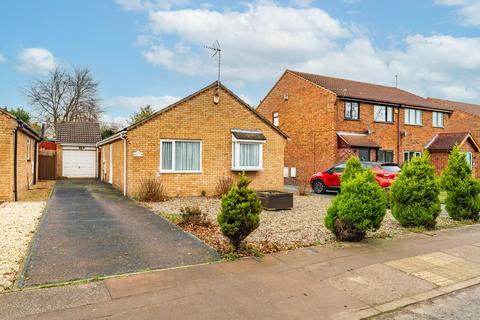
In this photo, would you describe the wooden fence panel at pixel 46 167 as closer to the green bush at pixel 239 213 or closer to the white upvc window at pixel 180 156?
the white upvc window at pixel 180 156

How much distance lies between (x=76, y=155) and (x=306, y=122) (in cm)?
1646

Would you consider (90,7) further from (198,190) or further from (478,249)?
(478,249)

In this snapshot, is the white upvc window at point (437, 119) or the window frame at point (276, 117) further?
the white upvc window at point (437, 119)

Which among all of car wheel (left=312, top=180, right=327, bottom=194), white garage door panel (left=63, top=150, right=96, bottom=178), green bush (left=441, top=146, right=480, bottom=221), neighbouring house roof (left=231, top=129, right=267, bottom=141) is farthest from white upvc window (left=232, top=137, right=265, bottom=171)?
white garage door panel (left=63, top=150, right=96, bottom=178)

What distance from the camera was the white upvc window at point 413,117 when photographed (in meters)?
24.8

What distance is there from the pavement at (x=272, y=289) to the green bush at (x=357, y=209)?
0.77 metres

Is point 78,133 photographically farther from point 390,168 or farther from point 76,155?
point 390,168

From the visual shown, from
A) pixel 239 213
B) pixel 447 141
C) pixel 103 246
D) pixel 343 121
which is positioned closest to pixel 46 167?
pixel 343 121

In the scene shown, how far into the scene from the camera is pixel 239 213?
20.7 feet

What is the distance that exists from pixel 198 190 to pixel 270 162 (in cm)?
399

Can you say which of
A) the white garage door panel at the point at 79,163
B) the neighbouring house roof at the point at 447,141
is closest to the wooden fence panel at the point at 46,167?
the white garage door panel at the point at 79,163

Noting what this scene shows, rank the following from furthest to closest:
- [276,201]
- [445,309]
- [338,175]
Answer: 1. [338,175]
2. [276,201]
3. [445,309]

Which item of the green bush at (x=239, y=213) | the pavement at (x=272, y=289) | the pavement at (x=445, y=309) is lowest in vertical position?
the pavement at (x=445, y=309)

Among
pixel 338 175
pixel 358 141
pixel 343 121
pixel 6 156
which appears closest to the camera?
pixel 6 156
